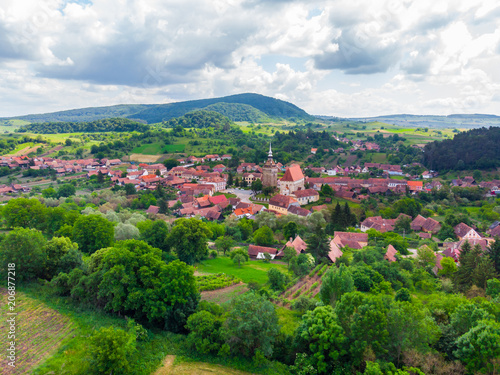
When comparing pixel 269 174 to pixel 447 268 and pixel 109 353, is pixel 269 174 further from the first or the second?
pixel 109 353

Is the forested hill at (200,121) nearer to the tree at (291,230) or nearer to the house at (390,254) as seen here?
the tree at (291,230)

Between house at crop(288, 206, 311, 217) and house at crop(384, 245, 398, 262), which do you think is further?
house at crop(288, 206, 311, 217)

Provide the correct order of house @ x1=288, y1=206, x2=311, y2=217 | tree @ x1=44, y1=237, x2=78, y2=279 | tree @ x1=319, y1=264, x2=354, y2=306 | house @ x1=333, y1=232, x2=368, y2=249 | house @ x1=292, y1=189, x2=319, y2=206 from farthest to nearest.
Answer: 1. house @ x1=292, y1=189, x2=319, y2=206
2. house @ x1=288, y1=206, x2=311, y2=217
3. house @ x1=333, y1=232, x2=368, y2=249
4. tree @ x1=44, y1=237, x2=78, y2=279
5. tree @ x1=319, y1=264, x2=354, y2=306

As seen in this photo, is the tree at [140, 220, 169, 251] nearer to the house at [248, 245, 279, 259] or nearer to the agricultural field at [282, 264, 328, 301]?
the house at [248, 245, 279, 259]

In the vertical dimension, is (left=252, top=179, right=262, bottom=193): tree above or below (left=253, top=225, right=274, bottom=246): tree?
above

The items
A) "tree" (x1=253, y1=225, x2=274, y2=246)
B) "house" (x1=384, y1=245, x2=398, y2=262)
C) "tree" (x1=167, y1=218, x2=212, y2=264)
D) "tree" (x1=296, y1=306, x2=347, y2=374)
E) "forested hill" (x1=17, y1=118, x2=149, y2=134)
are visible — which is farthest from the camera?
"forested hill" (x1=17, y1=118, x2=149, y2=134)

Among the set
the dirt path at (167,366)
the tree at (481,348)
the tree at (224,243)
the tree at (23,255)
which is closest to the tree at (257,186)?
the tree at (224,243)

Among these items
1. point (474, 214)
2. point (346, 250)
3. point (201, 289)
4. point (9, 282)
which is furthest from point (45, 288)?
point (474, 214)

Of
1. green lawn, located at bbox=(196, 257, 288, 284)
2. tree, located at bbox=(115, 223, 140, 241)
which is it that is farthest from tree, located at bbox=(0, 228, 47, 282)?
green lawn, located at bbox=(196, 257, 288, 284)
